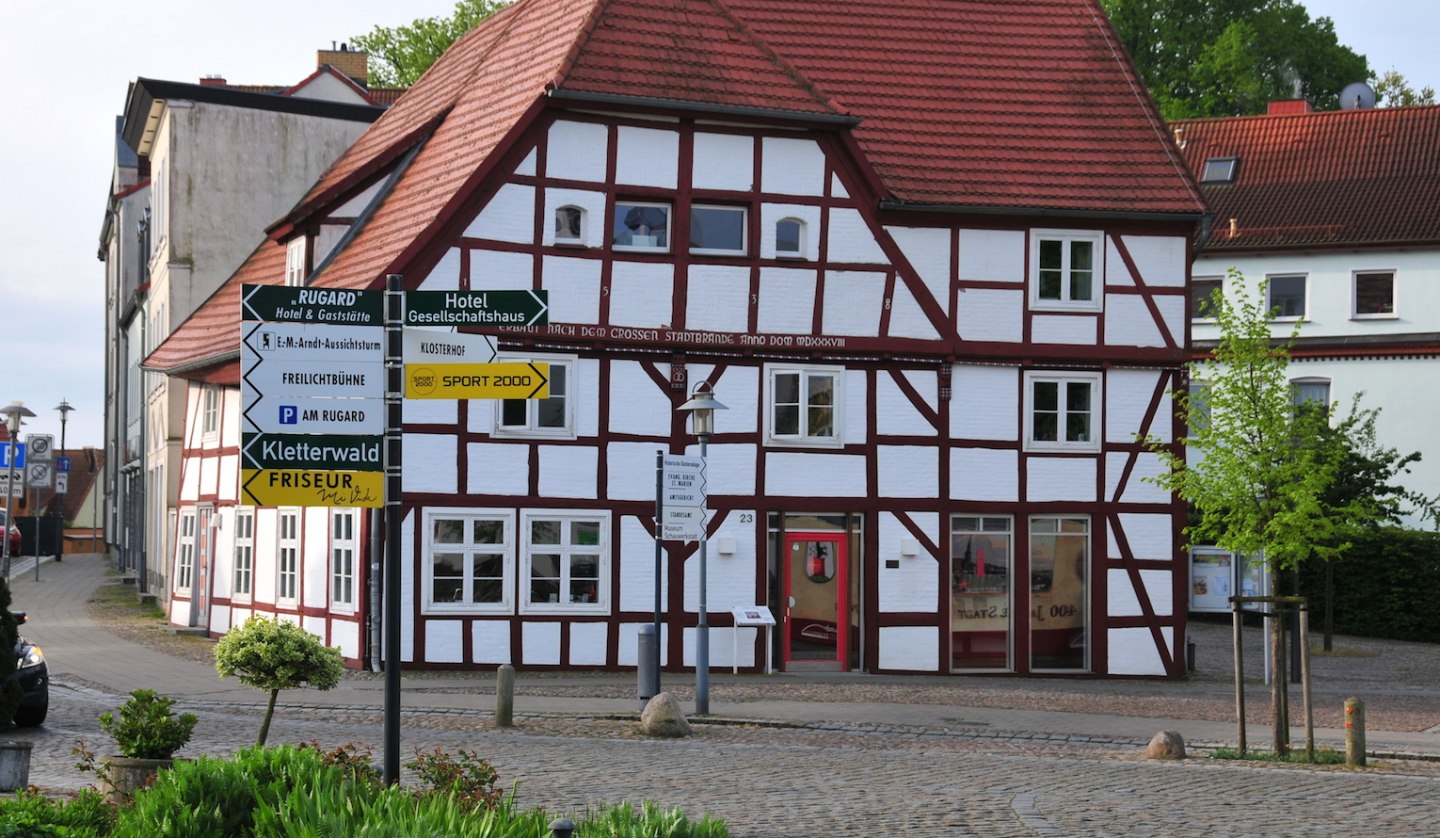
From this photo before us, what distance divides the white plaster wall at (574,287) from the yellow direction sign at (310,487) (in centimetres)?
1628

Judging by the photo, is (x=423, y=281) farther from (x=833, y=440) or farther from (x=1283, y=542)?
(x=1283, y=542)

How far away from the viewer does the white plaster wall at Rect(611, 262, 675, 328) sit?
27.9 m

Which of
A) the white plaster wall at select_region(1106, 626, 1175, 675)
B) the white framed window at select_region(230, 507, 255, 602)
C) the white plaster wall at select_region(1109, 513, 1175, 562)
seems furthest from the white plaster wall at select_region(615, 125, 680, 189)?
the white plaster wall at select_region(1106, 626, 1175, 675)

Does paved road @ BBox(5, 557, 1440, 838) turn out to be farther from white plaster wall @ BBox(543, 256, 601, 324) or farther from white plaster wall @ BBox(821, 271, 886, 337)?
white plaster wall @ BBox(821, 271, 886, 337)

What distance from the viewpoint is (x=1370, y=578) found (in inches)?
1612

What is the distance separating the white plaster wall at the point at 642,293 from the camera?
91.4 feet

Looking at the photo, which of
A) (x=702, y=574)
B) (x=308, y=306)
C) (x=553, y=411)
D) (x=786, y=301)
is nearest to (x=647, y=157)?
(x=786, y=301)

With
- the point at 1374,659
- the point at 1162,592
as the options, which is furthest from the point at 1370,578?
the point at 1162,592

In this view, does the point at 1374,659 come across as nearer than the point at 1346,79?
Yes

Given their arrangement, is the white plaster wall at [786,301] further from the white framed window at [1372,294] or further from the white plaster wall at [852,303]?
the white framed window at [1372,294]

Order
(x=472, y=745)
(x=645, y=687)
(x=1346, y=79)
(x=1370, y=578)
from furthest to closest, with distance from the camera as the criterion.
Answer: (x=1346, y=79)
(x=1370, y=578)
(x=645, y=687)
(x=472, y=745)

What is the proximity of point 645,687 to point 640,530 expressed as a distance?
19.4 ft

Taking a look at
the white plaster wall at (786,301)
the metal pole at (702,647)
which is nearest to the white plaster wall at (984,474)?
the white plaster wall at (786,301)

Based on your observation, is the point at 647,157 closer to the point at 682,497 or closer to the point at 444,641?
the point at 444,641
